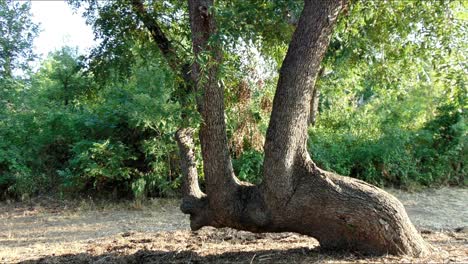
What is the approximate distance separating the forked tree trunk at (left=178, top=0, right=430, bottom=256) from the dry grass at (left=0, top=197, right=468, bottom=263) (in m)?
0.24

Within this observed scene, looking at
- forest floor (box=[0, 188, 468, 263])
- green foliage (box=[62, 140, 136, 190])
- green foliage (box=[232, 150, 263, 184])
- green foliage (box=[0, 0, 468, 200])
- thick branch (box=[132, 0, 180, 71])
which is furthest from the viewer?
green foliage (box=[232, 150, 263, 184])

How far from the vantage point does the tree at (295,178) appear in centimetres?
398

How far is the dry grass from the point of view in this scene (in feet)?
14.8

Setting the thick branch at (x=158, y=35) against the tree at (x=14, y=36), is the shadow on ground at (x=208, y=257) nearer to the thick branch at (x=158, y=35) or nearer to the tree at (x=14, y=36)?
the thick branch at (x=158, y=35)

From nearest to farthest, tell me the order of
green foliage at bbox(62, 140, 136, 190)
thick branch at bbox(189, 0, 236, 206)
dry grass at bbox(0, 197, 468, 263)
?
thick branch at bbox(189, 0, 236, 206), dry grass at bbox(0, 197, 468, 263), green foliage at bbox(62, 140, 136, 190)

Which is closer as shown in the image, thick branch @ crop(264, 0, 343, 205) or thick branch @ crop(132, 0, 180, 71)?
thick branch @ crop(264, 0, 343, 205)

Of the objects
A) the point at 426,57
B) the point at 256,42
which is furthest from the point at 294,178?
the point at 426,57

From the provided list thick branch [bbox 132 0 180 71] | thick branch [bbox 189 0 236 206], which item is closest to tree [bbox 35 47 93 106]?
thick branch [bbox 132 0 180 71]

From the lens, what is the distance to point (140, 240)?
238 inches

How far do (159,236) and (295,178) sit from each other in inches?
111

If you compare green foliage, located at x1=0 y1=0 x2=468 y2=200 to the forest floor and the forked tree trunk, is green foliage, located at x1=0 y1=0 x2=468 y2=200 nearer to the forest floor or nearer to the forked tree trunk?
the forked tree trunk

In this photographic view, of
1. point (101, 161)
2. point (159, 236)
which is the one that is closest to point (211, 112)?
point (159, 236)

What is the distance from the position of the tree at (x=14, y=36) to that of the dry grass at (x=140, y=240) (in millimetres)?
5066

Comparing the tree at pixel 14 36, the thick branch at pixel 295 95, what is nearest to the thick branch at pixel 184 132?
the thick branch at pixel 295 95
